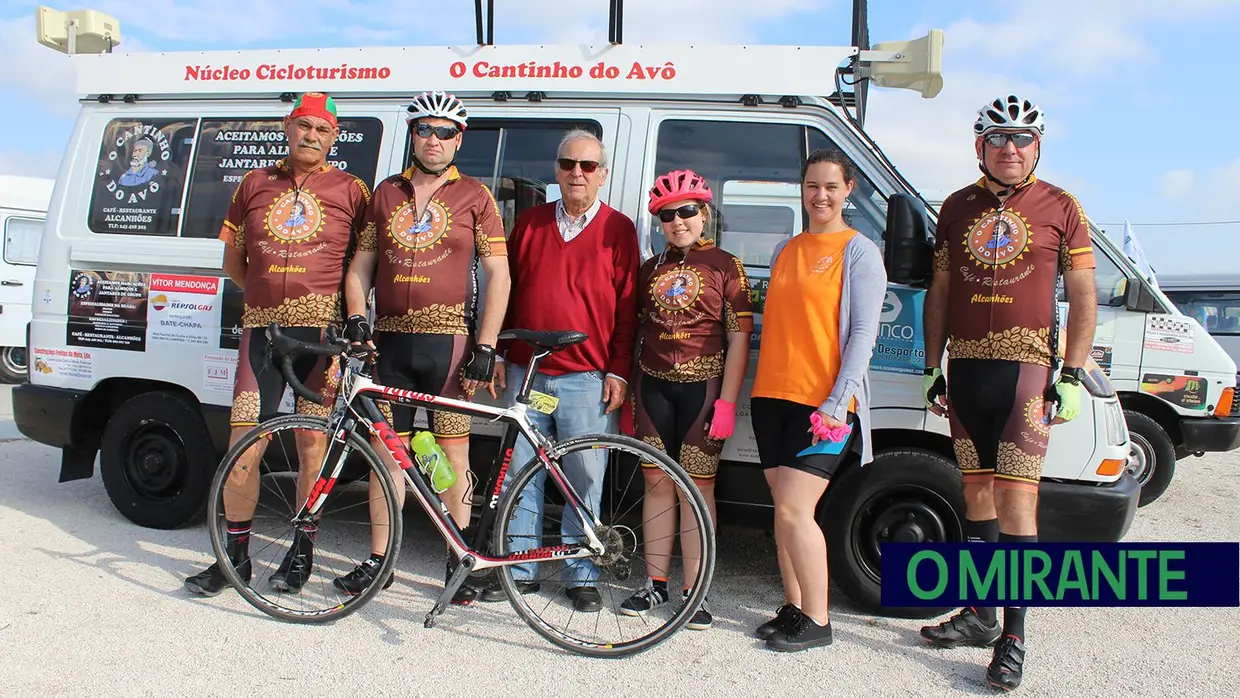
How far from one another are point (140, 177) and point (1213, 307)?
47.5 feet

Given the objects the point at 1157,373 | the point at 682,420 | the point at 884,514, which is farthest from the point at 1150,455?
the point at 682,420

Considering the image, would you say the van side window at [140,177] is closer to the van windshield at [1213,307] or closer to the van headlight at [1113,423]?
the van headlight at [1113,423]

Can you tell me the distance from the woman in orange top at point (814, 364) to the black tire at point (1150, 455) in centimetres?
426

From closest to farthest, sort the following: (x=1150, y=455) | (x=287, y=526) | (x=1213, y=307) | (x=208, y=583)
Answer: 1. (x=208, y=583)
2. (x=287, y=526)
3. (x=1150, y=455)
4. (x=1213, y=307)

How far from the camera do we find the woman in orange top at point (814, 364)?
327 cm

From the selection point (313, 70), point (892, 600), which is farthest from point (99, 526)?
point (892, 600)

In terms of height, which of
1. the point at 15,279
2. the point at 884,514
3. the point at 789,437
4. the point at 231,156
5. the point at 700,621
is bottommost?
the point at 700,621

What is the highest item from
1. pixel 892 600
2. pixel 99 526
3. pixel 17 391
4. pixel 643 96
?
pixel 643 96

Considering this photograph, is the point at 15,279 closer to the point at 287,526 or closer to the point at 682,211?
the point at 287,526

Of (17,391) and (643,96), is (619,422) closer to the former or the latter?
(643,96)

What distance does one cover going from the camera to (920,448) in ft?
12.7

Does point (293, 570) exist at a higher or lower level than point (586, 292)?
lower

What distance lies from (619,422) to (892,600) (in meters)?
1.36

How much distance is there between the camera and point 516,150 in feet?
14.1
